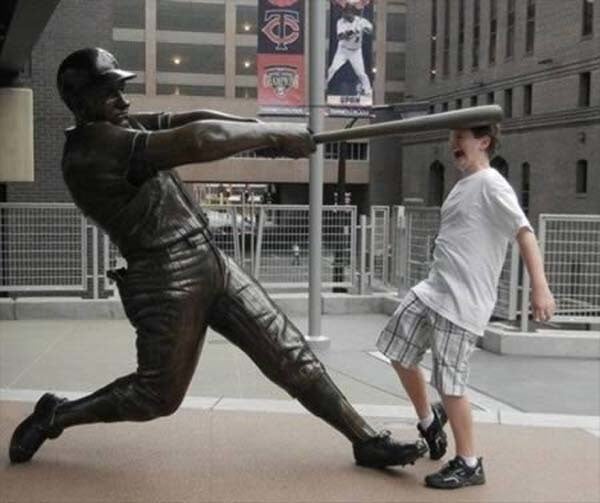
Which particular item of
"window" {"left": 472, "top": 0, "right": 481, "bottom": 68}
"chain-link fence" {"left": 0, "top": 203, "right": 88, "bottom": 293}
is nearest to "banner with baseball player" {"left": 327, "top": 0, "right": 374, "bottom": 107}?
"chain-link fence" {"left": 0, "top": 203, "right": 88, "bottom": 293}

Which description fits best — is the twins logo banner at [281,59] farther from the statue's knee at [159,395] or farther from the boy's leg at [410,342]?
the statue's knee at [159,395]

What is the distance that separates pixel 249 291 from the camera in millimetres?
4156

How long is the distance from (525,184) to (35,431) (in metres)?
45.7

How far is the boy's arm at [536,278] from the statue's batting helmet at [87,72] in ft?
6.25

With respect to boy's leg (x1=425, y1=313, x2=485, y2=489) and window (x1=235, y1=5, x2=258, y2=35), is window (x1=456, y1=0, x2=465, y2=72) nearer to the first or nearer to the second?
window (x1=235, y1=5, x2=258, y2=35)

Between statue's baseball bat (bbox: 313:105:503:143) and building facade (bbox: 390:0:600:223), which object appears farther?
building facade (bbox: 390:0:600:223)

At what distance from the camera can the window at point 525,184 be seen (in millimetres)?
47388

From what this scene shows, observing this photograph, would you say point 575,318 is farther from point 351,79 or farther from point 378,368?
point 351,79

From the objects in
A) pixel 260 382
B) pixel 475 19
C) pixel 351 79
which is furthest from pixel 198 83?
pixel 260 382

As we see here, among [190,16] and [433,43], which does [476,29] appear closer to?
[433,43]

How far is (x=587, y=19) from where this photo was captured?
42.2m

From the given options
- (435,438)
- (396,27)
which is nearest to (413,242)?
(435,438)

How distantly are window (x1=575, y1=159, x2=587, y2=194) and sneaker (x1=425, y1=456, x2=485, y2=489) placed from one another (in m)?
39.9

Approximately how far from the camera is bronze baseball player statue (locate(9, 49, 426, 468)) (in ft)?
11.8
